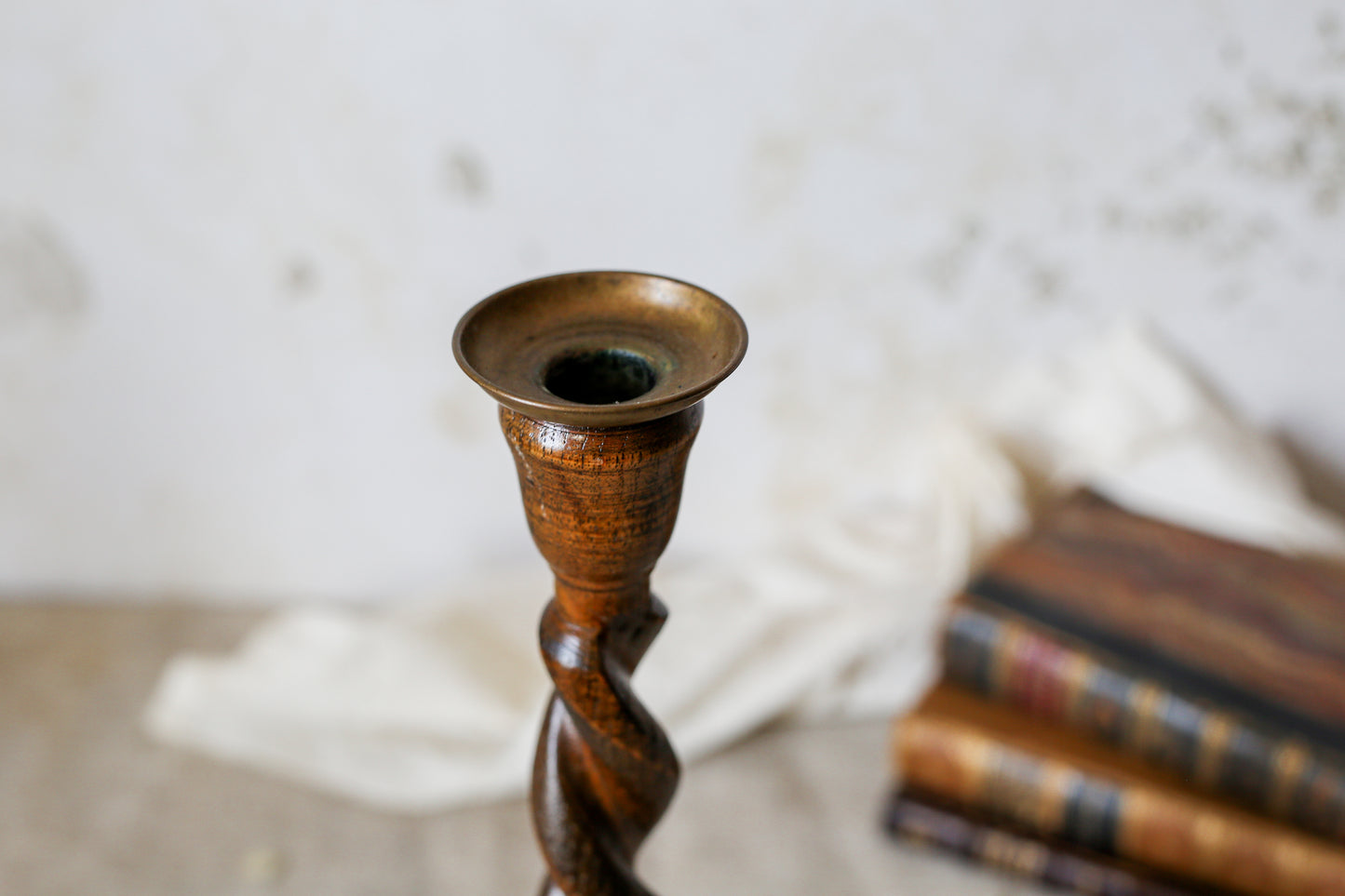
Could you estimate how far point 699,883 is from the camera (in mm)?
925

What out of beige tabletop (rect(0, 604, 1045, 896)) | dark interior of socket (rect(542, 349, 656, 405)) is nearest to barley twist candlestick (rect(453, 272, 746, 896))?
dark interior of socket (rect(542, 349, 656, 405))

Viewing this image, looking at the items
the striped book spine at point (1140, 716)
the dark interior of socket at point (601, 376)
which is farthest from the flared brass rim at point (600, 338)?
the striped book spine at point (1140, 716)

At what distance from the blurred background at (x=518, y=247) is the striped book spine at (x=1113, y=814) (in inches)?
2.9

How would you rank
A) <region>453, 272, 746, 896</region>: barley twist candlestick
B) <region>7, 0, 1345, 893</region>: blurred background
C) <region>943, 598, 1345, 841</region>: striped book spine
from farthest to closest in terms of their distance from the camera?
<region>7, 0, 1345, 893</region>: blurred background
<region>943, 598, 1345, 841</region>: striped book spine
<region>453, 272, 746, 896</region>: barley twist candlestick

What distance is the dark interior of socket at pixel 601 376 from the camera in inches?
17.6

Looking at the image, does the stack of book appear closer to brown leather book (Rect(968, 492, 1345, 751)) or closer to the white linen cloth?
brown leather book (Rect(968, 492, 1345, 751))

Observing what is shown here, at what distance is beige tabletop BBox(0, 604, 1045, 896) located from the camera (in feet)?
3.02

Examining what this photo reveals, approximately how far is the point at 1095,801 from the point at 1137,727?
6cm

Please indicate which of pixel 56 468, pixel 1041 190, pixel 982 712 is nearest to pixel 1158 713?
pixel 982 712

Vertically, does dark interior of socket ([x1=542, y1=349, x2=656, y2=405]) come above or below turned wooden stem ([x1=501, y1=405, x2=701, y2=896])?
above

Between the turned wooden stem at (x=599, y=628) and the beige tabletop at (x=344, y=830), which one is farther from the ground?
the turned wooden stem at (x=599, y=628)

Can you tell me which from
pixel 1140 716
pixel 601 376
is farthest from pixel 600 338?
pixel 1140 716

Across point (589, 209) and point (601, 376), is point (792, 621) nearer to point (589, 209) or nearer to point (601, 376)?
point (589, 209)

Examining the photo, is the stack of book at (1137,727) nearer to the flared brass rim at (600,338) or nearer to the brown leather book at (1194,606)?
the brown leather book at (1194,606)
